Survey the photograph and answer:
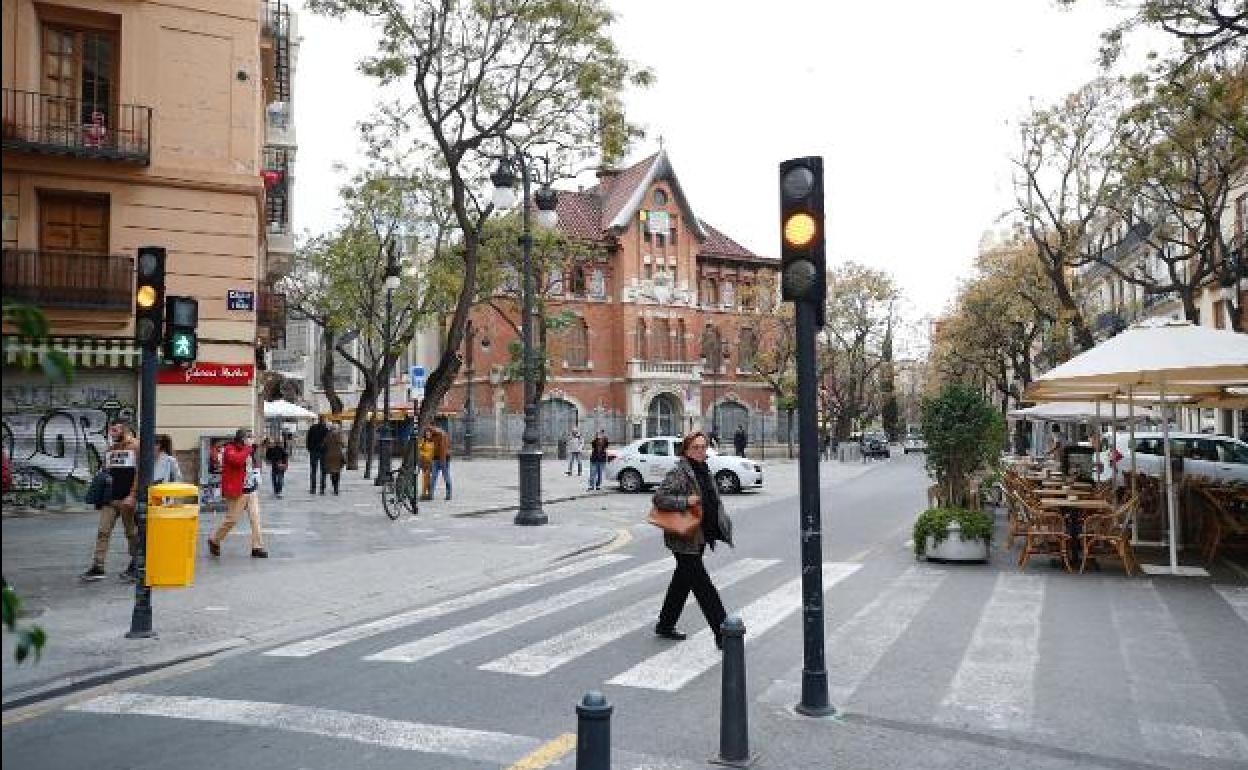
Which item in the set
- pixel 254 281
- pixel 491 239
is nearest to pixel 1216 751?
pixel 254 281

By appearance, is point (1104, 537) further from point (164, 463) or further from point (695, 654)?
point (164, 463)

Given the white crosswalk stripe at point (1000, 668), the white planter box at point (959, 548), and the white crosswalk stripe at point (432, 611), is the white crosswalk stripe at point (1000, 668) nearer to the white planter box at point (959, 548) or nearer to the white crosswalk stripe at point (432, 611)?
the white planter box at point (959, 548)

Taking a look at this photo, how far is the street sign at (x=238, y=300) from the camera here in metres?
19.0

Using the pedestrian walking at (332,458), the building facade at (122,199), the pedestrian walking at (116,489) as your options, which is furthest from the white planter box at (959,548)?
the pedestrian walking at (332,458)

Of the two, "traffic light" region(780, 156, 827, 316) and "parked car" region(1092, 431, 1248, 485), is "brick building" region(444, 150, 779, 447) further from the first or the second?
"traffic light" region(780, 156, 827, 316)

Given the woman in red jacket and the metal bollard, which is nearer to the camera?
the metal bollard

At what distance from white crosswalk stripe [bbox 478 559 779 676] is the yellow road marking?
1.45m

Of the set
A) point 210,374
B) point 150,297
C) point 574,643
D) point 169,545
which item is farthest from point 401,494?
point 574,643

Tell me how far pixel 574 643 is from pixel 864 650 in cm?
236

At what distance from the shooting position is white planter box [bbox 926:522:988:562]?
1188 cm

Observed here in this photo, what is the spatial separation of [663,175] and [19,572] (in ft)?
162

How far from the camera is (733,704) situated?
4812mm

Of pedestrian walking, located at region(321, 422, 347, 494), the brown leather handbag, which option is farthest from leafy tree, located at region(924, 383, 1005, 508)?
pedestrian walking, located at region(321, 422, 347, 494)

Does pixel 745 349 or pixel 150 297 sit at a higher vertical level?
pixel 745 349
